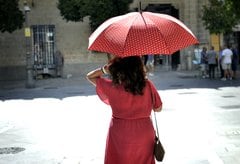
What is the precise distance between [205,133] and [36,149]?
3306 mm

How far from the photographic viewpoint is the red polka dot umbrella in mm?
4285

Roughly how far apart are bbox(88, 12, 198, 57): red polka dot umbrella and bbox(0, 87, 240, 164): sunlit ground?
3.70 meters

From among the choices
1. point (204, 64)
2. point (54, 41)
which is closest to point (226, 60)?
point (204, 64)

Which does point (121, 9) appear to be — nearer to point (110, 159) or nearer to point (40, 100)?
point (40, 100)

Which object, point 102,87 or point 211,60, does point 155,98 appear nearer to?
point 102,87

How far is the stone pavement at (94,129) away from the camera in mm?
8469

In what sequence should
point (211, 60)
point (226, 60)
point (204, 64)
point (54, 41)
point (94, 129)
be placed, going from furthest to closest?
1. point (54, 41)
2. point (204, 64)
3. point (211, 60)
4. point (226, 60)
5. point (94, 129)

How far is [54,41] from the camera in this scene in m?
34.6

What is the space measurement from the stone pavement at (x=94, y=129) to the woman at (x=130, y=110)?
140 inches

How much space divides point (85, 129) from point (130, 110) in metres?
7.11

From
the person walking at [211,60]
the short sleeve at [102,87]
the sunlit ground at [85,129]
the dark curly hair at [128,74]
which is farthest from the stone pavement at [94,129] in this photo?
the person walking at [211,60]

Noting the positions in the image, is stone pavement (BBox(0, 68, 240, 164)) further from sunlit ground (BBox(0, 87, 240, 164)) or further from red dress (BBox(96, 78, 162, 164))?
red dress (BBox(96, 78, 162, 164))

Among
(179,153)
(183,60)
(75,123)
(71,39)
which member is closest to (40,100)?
(75,123)

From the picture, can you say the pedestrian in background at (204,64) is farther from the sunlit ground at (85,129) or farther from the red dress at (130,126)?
the red dress at (130,126)
